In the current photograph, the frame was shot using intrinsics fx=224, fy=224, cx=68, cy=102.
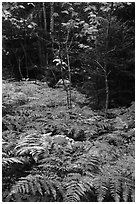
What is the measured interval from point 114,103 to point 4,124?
281 centimetres

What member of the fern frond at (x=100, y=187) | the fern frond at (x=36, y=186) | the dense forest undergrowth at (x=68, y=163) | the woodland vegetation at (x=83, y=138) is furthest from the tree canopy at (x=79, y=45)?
the fern frond at (x=36, y=186)

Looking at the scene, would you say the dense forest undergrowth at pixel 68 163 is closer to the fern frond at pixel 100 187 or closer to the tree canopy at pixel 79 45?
A: the fern frond at pixel 100 187

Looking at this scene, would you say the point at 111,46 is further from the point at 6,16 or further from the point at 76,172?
the point at 6,16

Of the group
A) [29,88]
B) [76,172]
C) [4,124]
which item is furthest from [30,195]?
[29,88]

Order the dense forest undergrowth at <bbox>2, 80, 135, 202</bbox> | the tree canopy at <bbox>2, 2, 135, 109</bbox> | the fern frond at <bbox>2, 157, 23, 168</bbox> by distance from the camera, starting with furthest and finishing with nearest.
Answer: the tree canopy at <bbox>2, 2, 135, 109</bbox>, the fern frond at <bbox>2, 157, 23, 168</bbox>, the dense forest undergrowth at <bbox>2, 80, 135, 202</bbox>

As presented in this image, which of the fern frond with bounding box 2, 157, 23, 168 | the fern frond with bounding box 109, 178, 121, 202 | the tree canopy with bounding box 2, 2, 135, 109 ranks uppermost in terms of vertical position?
the tree canopy with bounding box 2, 2, 135, 109

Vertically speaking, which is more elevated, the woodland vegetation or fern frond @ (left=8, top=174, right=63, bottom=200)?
the woodland vegetation

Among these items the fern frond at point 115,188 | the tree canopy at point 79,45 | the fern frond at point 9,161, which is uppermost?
the tree canopy at point 79,45

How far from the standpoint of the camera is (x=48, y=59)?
1117 centimetres

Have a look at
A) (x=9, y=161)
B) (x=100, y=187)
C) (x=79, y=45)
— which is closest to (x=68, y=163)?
(x=100, y=187)

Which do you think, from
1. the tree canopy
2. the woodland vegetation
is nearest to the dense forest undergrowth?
the woodland vegetation

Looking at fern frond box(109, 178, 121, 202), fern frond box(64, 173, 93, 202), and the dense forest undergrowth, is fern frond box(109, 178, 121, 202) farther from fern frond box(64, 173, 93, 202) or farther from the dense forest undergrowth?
fern frond box(64, 173, 93, 202)

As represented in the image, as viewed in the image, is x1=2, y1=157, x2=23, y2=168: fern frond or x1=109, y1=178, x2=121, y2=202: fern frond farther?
x1=2, y1=157, x2=23, y2=168: fern frond

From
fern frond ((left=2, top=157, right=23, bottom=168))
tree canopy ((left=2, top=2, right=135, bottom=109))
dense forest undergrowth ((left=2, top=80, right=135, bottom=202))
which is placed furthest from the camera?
tree canopy ((left=2, top=2, right=135, bottom=109))
